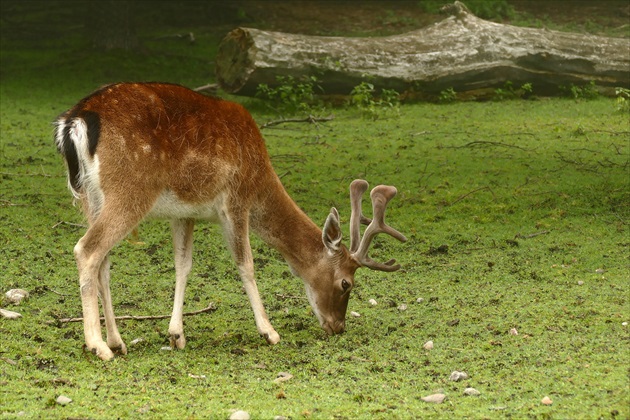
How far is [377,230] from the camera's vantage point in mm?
6465

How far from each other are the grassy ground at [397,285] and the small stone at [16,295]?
0.17ft

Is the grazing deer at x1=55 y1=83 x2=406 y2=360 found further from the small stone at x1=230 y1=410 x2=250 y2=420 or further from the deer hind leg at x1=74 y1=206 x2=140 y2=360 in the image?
the small stone at x1=230 y1=410 x2=250 y2=420

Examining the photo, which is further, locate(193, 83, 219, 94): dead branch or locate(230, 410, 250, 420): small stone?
locate(193, 83, 219, 94): dead branch

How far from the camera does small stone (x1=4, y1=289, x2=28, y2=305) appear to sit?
6.57 meters

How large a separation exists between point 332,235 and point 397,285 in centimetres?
105

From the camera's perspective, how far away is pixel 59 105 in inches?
503

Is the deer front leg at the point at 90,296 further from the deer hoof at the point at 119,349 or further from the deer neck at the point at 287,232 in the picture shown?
the deer neck at the point at 287,232

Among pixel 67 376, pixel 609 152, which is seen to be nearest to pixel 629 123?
pixel 609 152

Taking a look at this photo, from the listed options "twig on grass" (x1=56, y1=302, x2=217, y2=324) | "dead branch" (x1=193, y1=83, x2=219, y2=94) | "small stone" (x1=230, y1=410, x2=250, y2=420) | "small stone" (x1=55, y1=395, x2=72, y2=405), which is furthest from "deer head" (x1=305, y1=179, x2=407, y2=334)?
"dead branch" (x1=193, y1=83, x2=219, y2=94)

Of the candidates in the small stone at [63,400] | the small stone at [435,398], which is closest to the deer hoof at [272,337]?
the small stone at [435,398]

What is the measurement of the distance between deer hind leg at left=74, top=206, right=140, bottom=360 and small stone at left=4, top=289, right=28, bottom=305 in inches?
42.4

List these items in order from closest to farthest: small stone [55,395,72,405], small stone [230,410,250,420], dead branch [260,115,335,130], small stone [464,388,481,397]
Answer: small stone [230,410,250,420], small stone [55,395,72,405], small stone [464,388,481,397], dead branch [260,115,335,130]

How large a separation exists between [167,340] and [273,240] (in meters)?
1.02

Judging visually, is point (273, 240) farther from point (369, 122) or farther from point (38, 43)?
point (38, 43)
